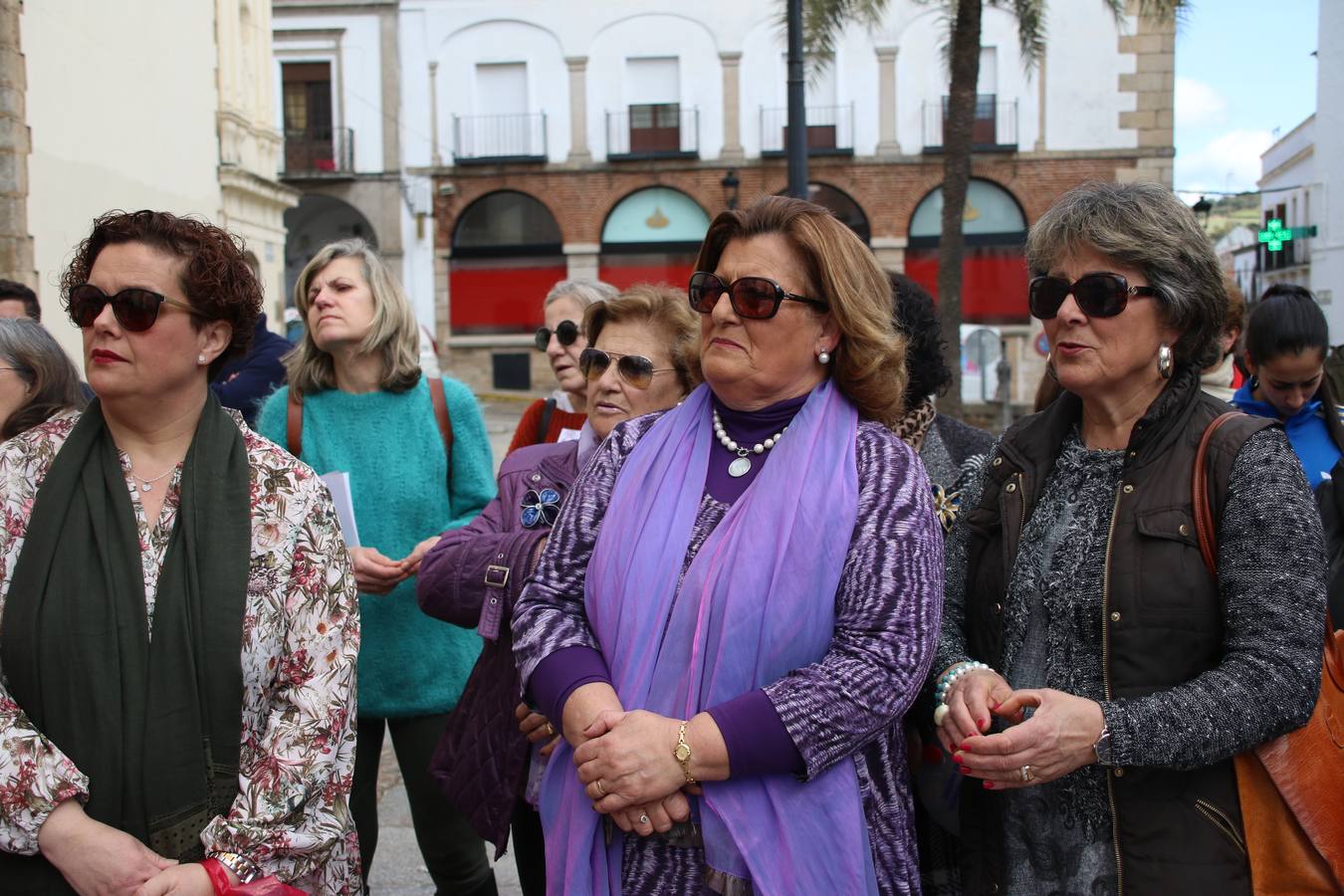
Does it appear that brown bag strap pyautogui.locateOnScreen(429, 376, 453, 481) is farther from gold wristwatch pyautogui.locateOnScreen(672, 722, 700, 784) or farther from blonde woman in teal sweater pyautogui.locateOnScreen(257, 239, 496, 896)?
gold wristwatch pyautogui.locateOnScreen(672, 722, 700, 784)

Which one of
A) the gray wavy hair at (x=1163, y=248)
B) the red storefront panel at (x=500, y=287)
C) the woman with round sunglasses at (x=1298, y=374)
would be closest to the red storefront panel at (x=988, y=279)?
the red storefront panel at (x=500, y=287)

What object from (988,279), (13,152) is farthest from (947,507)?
(988,279)

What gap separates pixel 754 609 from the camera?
2254 mm

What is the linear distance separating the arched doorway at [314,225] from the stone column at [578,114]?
19.2ft

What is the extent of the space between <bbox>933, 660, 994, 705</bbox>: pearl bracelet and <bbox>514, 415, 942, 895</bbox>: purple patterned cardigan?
0.37ft

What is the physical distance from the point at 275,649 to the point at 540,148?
2975cm

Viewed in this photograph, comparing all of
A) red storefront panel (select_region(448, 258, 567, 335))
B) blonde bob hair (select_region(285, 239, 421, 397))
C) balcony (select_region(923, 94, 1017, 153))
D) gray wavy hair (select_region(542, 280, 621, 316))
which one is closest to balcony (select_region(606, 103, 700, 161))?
red storefront panel (select_region(448, 258, 567, 335))

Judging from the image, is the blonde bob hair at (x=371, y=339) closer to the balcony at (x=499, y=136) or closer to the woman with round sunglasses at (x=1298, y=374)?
the woman with round sunglasses at (x=1298, y=374)

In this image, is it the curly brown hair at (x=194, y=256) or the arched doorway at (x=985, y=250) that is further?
the arched doorway at (x=985, y=250)

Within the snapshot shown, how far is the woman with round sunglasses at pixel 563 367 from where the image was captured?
4230 mm

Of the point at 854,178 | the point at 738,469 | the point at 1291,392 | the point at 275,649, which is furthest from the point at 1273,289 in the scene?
the point at 854,178

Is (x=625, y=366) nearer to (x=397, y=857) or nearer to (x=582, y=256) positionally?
(x=397, y=857)

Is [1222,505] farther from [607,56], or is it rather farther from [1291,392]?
[607,56]

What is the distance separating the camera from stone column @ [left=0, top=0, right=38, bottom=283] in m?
8.62
